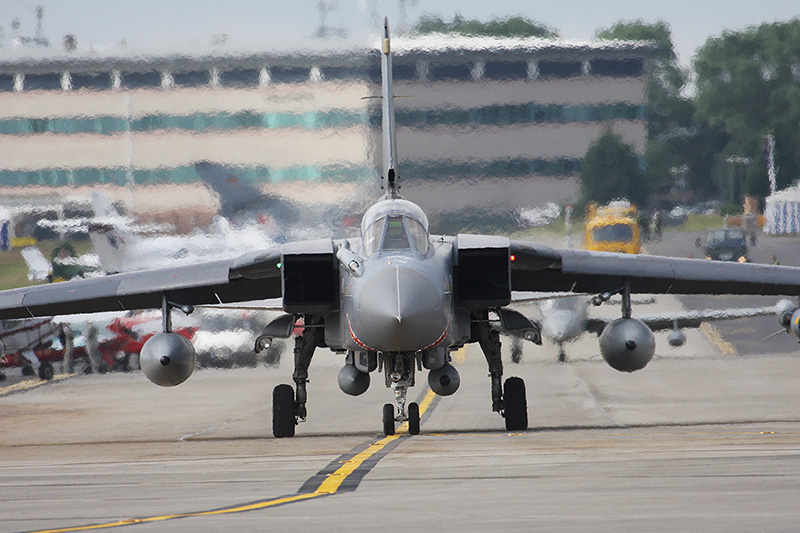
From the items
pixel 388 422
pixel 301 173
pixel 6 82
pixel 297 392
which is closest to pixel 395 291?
pixel 388 422

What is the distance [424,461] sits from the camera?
10.8m

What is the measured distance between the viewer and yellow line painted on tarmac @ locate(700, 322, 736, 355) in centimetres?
3005

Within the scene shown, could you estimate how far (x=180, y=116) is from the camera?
21953mm

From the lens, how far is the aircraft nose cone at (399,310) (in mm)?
12547

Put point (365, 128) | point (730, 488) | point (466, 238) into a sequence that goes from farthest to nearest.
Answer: point (365, 128) → point (466, 238) → point (730, 488)

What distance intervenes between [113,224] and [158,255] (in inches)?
46.6

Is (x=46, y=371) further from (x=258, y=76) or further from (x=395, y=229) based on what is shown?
(x=395, y=229)

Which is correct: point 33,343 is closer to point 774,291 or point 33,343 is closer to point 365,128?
point 365,128

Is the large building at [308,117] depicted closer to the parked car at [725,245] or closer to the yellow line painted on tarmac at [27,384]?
the parked car at [725,245]


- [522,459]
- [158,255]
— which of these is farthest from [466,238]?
[158,255]

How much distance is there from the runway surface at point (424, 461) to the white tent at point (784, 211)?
11.5ft

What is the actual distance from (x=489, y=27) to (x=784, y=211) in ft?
26.7

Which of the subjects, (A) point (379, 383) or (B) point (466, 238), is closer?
(B) point (466, 238)

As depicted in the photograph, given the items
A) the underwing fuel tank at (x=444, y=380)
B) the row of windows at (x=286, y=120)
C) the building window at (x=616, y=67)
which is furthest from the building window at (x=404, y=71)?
the underwing fuel tank at (x=444, y=380)
